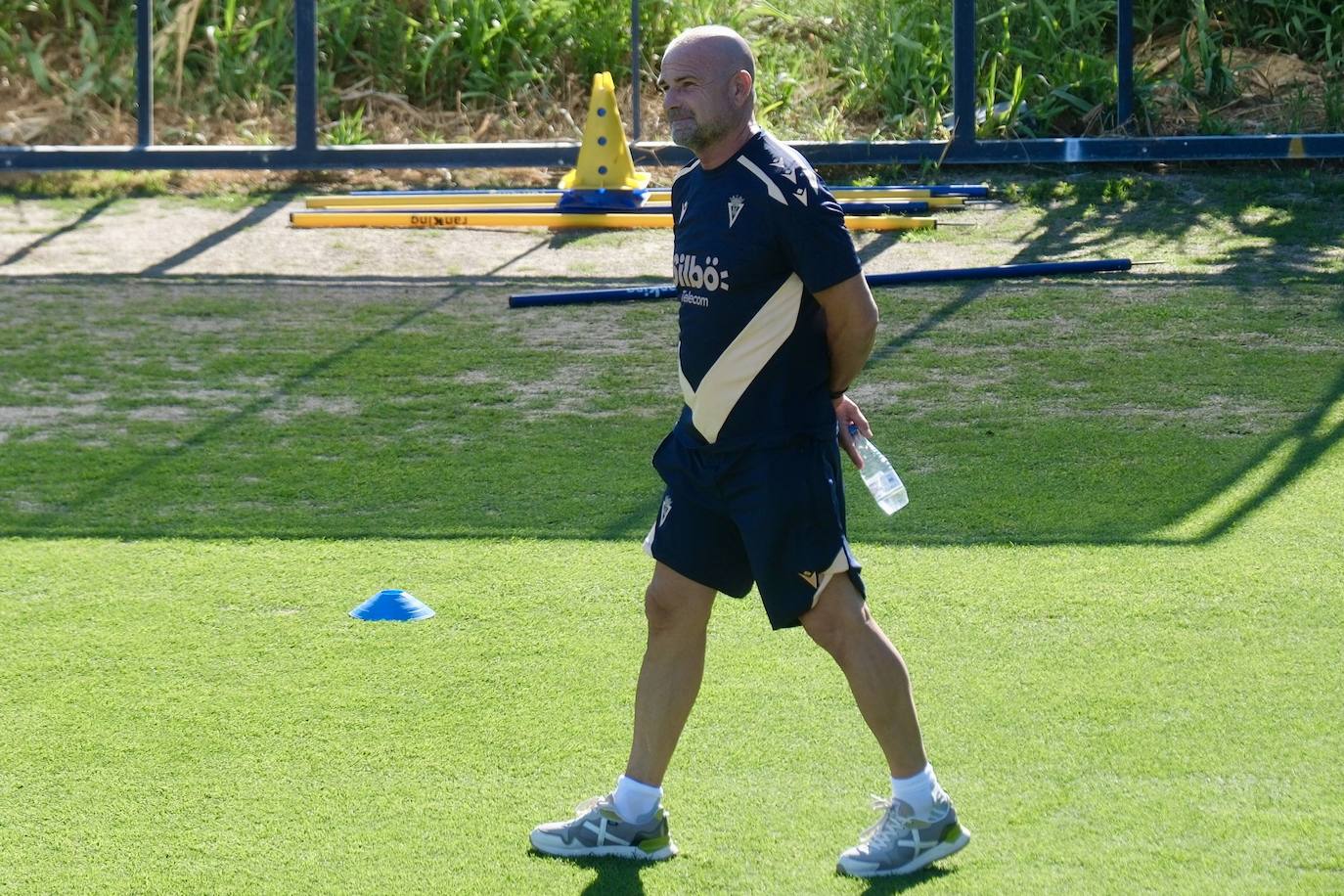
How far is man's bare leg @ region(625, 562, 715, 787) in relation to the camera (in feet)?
11.8

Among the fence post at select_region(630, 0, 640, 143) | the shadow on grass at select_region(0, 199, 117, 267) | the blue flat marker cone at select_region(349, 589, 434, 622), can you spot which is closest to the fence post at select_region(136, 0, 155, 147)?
the shadow on grass at select_region(0, 199, 117, 267)

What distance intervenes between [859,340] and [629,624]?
175 centimetres

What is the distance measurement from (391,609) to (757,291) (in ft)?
6.67

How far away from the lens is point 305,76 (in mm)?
11812

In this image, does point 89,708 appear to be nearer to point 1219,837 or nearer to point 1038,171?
point 1219,837

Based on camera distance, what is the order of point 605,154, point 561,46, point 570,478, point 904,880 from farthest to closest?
point 561,46 → point 605,154 → point 570,478 → point 904,880

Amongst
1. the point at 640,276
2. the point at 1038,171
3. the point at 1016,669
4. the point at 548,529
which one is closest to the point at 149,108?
the point at 640,276

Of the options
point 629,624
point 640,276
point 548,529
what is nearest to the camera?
point 629,624

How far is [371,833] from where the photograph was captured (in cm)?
361

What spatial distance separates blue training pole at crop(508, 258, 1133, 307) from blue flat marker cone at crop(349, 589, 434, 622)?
4.39 meters

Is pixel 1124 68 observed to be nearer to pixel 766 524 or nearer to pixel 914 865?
pixel 766 524

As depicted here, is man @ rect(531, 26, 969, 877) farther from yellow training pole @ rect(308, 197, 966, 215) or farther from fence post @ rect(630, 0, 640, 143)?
fence post @ rect(630, 0, 640, 143)

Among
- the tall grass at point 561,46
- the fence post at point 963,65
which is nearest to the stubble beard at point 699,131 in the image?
the fence post at point 963,65

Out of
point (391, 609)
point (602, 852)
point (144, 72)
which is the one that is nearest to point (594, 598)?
point (391, 609)
